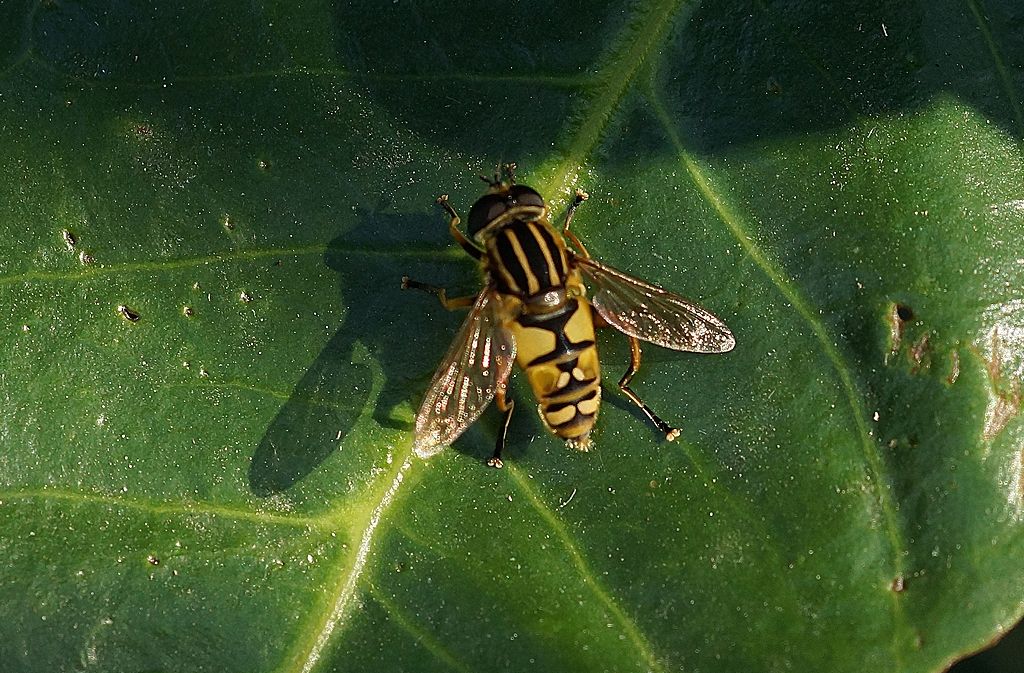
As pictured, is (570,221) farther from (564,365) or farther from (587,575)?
(587,575)

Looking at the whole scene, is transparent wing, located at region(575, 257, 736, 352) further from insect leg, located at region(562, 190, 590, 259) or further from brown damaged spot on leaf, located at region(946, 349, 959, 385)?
brown damaged spot on leaf, located at region(946, 349, 959, 385)

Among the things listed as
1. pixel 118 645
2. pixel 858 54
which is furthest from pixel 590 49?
pixel 118 645

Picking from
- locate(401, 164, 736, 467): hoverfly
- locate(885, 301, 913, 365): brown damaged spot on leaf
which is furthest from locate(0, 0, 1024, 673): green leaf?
locate(401, 164, 736, 467): hoverfly

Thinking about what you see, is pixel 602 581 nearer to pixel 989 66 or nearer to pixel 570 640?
pixel 570 640

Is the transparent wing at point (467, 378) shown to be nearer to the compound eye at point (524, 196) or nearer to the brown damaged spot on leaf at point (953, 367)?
the compound eye at point (524, 196)

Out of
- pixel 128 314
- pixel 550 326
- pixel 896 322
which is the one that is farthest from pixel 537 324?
pixel 128 314

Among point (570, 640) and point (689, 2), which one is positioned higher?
point (689, 2)
